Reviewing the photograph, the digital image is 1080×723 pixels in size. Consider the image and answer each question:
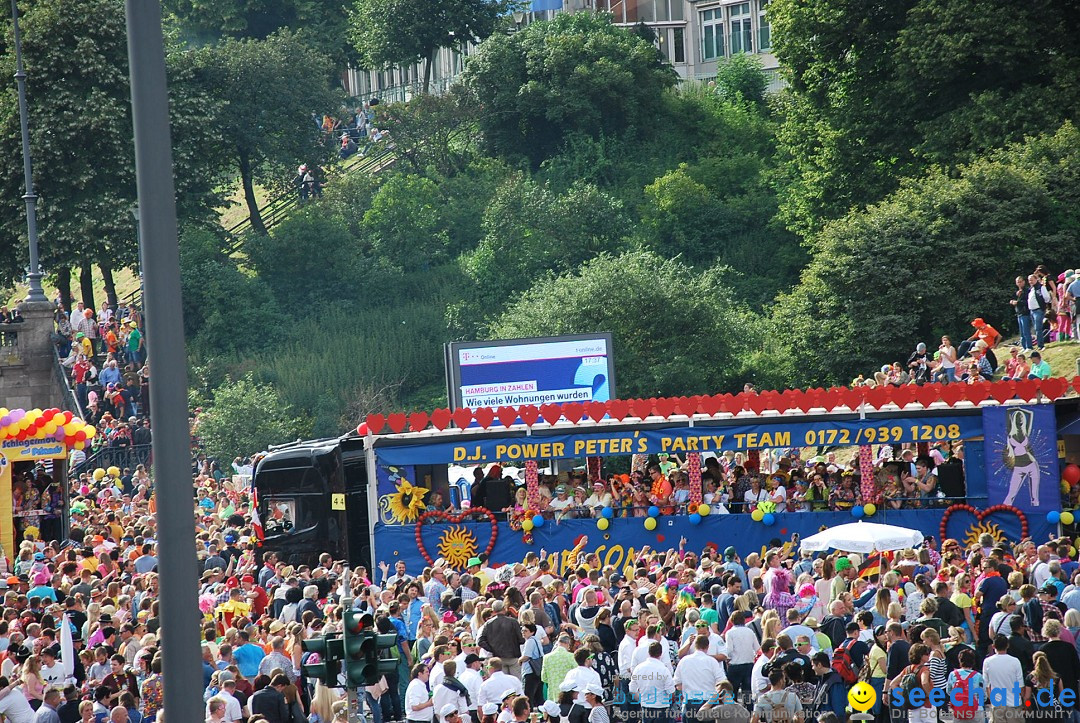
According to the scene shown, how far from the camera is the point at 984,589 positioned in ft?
59.4

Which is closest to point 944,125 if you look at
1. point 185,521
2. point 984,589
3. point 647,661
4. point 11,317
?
point 11,317

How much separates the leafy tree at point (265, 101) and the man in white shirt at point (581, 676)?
48.5 m

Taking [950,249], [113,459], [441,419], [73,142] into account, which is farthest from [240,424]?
[441,419]

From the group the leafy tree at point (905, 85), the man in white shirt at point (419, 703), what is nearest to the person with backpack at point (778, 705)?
the man in white shirt at point (419, 703)

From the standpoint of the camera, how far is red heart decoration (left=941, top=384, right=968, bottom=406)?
82.5 ft

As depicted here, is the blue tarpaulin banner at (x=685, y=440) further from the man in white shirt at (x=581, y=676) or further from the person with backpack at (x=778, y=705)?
the person with backpack at (x=778, y=705)

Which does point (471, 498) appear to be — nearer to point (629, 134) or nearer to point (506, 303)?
point (506, 303)

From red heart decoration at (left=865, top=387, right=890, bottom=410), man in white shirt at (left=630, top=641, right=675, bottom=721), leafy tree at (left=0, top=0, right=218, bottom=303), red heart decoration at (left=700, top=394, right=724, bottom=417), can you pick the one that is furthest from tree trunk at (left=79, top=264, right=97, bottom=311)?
man in white shirt at (left=630, top=641, right=675, bottom=721)

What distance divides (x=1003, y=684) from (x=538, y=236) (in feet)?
151

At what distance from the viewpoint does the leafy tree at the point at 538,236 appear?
59062 mm

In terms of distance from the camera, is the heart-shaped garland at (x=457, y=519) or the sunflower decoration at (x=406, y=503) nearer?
the heart-shaped garland at (x=457, y=519)

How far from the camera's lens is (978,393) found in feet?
82.1

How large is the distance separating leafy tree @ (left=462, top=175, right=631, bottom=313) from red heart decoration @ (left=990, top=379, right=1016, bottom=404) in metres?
34.0

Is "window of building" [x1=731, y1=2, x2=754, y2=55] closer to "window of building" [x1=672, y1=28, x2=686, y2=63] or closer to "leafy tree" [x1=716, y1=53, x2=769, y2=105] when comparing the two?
"window of building" [x1=672, y1=28, x2=686, y2=63]
